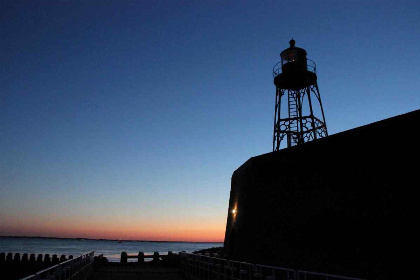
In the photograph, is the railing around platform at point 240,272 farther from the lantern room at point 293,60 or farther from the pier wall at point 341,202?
the lantern room at point 293,60

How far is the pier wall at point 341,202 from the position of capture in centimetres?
996

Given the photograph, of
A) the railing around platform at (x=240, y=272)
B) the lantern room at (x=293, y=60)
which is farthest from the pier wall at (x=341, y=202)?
the lantern room at (x=293, y=60)

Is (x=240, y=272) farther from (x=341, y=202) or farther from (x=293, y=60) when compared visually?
(x=293, y=60)

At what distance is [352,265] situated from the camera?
35.1ft

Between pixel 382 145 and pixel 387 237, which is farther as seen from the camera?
pixel 382 145

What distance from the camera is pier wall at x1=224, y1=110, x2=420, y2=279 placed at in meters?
9.96

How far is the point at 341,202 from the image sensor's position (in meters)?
11.8

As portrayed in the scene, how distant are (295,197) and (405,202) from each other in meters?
4.69

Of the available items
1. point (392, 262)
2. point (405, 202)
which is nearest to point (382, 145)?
point (405, 202)

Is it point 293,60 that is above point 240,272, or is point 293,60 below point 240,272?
above

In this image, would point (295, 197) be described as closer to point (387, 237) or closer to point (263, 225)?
point (263, 225)

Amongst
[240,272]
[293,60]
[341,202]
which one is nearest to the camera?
[240,272]

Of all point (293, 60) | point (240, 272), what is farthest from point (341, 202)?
point (293, 60)

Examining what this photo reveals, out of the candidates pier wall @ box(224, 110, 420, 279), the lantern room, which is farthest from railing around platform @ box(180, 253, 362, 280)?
the lantern room
